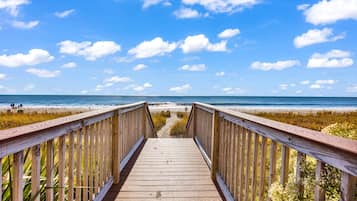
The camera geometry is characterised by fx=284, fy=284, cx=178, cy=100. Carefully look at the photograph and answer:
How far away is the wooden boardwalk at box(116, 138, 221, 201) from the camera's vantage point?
3293mm

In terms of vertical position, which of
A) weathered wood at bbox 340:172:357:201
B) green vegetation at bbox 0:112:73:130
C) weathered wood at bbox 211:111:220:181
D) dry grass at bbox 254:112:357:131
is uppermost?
weathered wood at bbox 340:172:357:201

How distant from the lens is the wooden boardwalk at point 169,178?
329 centimetres

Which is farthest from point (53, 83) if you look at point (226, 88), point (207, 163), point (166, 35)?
point (207, 163)

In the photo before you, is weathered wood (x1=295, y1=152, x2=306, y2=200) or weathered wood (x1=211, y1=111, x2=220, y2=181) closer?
weathered wood (x1=295, y1=152, x2=306, y2=200)

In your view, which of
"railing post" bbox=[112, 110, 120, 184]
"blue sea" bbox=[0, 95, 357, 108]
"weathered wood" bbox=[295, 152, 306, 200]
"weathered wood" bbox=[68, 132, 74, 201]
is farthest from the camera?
"blue sea" bbox=[0, 95, 357, 108]

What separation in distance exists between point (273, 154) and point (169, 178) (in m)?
2.22

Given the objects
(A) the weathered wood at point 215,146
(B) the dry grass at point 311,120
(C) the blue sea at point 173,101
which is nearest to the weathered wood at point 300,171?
(A) the weathered wood at point 215,146

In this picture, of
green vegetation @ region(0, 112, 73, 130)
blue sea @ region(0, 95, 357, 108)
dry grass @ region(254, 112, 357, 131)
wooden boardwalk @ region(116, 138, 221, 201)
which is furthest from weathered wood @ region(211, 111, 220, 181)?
blue sea @ region(0, 95, 357, 108)

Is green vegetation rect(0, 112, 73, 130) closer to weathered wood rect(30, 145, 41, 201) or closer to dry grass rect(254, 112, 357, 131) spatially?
weathered wood rect(30, 145, 41, 201)

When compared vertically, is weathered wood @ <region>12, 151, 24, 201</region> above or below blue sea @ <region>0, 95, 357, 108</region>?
above

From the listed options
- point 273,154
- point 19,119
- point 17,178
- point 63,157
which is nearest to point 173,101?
point 19,119

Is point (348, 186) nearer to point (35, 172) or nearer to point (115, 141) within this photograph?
point (35, 172)

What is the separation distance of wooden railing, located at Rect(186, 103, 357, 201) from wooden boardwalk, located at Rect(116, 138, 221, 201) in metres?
0.24

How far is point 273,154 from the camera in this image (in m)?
1.97
